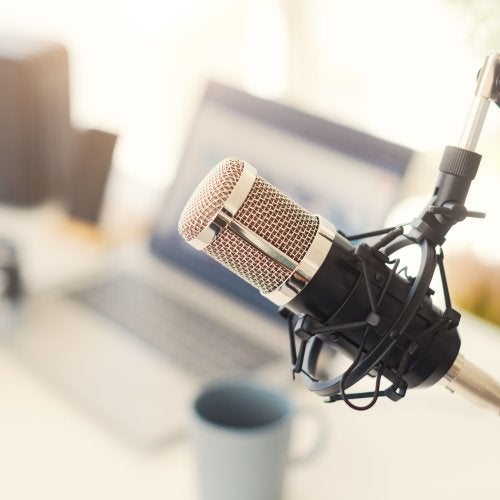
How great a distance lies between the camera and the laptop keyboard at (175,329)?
75 cm

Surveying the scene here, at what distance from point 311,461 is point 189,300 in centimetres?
36

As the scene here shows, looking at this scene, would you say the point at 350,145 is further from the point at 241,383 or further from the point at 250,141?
the point at 241,383

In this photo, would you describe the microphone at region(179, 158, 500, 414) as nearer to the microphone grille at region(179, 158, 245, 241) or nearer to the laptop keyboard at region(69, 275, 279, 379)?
the microphone grille at region(179, 158, 245, 241)

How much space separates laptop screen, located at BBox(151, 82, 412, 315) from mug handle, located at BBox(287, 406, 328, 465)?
19 cm

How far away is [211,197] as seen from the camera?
32 cm

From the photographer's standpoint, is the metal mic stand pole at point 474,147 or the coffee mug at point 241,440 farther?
the coffee mug at point 241,440

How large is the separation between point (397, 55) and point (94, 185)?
520 millimetres

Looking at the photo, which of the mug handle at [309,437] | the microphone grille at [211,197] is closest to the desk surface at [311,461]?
the mug handle at [309,437]

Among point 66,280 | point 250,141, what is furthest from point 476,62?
point 66,280

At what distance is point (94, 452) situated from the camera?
622 millimetres

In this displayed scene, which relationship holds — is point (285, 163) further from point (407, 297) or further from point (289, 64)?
point (407, 297)

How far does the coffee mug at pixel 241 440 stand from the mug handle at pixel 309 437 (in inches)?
0.8

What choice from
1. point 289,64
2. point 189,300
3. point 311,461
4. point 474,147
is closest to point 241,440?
point 311,461

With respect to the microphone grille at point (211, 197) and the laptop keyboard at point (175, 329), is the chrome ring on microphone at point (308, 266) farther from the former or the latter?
the laptop keyboard at point (175, 329)
